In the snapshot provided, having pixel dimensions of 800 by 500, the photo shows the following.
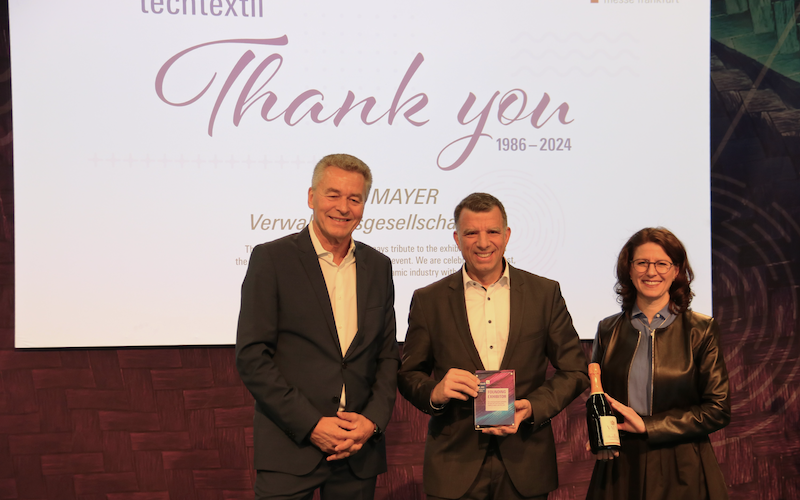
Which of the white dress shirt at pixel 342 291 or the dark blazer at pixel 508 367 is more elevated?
the white dress shirt at pixel 342 291

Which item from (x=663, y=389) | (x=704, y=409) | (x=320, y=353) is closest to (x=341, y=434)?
(x=320, y=353)

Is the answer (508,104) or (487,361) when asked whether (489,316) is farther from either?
(508,104)

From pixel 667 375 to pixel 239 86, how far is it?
2.64 m

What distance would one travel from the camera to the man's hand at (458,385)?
6.04ft

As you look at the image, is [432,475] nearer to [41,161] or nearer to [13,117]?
[41,161]

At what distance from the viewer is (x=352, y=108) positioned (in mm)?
3408

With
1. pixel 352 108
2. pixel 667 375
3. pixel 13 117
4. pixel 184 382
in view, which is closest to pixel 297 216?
pixel 352 108

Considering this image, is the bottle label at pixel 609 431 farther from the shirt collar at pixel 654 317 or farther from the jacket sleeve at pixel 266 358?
the jacket sleeve at pixel 266 358

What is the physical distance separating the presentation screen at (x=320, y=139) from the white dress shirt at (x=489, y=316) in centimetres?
130

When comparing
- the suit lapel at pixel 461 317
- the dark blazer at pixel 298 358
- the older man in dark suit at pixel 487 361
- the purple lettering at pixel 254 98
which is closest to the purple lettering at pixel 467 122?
the purple lettering at pixel 254 98

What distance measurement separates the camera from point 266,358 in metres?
1.92

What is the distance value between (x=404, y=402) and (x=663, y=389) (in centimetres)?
191

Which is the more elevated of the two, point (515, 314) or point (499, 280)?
point (499, 280)

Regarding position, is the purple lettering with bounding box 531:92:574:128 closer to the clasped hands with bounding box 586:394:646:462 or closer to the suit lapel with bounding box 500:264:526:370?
the suit lapel with bounding box 500:264:526:370
